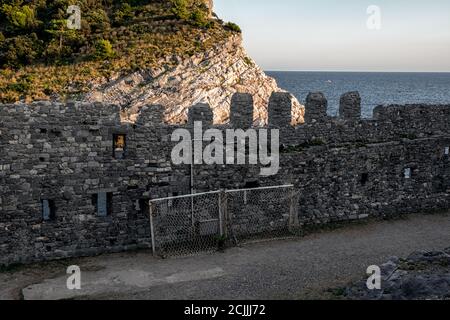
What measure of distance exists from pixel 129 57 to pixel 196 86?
7.89m

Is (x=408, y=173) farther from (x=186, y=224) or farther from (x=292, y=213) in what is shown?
(x=186, y=224)

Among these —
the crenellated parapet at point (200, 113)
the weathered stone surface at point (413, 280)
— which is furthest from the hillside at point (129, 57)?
the weathered stone surface at point (413, 280)

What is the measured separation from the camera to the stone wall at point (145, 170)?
1422 centimetres

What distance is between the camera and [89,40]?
153ft

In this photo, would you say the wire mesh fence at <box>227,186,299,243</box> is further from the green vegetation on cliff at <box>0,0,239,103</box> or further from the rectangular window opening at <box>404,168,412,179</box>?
the green vegetation on cliff at <box>0,0,239,103</box>

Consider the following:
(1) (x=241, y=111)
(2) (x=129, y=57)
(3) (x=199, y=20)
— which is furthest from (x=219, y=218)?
(3) (x=199, y=20)

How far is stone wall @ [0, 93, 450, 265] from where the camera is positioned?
14.2 m

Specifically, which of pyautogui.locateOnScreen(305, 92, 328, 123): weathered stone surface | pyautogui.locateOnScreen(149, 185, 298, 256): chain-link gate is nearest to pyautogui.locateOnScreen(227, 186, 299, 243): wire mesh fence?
pyautogui.locateOnScreen(149, 185, 298, 256): chain-link gate

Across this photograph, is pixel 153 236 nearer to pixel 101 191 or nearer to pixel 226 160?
pixel 101 191

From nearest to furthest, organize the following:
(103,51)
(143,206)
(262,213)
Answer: (143,206) → (262,213) → (103,51)

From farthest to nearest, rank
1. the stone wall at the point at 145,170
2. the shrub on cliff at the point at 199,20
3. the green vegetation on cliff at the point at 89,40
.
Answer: the shrub on cliff at the point at 199,20 → the green vegetation on cliff at the point at 89,40 → the stone wall at the point at 145,170

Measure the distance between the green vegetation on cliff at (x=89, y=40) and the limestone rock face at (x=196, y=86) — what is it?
111 centimetres

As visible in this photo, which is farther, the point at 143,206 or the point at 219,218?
the point at 219,218

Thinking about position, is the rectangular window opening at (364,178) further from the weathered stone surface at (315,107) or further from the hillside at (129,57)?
the hillside at (129,57)
